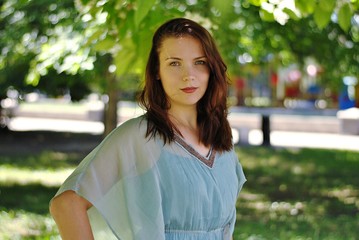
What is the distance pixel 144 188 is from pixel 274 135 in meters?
19.5

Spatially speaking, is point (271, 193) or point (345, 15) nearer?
point (345, 15)

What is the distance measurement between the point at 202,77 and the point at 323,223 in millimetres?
6265

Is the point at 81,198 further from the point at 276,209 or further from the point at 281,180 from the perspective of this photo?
the point at 281,180

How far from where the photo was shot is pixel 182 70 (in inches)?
91.4

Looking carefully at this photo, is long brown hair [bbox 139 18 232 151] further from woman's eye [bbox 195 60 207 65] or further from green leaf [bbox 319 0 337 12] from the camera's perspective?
green leaf [bbox 319 0 337 12]

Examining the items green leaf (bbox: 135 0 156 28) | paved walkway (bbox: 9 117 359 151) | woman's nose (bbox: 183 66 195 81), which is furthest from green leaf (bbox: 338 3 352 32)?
paved walkway (bbox: 9 117 359 151)

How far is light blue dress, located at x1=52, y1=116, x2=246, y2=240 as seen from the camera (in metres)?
2.17

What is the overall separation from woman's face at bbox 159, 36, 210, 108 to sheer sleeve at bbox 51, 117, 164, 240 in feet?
0.65

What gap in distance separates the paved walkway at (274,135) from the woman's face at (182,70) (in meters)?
15.7

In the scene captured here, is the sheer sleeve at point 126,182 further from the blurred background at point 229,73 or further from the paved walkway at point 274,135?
the paved walkway at point 274,135

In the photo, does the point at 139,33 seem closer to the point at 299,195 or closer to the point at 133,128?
the point at 133,128

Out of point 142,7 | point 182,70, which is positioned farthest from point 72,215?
point 142,7

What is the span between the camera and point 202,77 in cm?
236

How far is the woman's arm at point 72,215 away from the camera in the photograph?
215 centimetres
